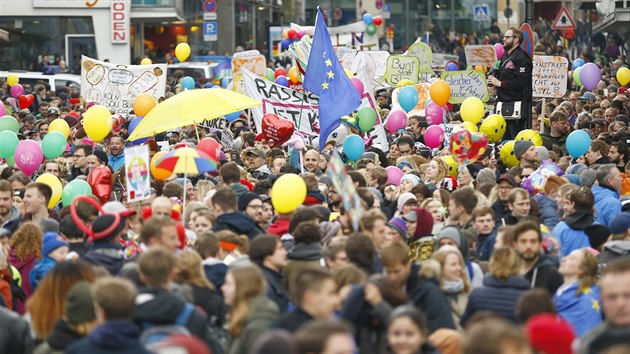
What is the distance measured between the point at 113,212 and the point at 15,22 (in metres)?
35.2

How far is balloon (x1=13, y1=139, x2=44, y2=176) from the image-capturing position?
616 inches

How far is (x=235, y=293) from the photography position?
7875 millimetres

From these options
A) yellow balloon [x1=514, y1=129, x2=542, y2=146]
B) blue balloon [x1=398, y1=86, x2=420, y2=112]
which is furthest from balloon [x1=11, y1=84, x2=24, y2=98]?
yellow balloon [x1=514, y1=129, x2=542, y2=146]

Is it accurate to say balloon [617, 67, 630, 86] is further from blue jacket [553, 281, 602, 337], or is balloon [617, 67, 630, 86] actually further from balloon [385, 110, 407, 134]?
blue jacket [553, 281, 602, 337]

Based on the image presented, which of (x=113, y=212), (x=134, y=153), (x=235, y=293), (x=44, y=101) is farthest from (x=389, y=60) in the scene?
(x=235, y=293)

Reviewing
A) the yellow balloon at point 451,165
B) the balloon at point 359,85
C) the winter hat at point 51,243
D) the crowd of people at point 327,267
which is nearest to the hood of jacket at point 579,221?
the crowd of people at point 327,267

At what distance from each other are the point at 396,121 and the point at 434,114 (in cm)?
54

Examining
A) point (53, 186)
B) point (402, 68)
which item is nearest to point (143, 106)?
point (53, 186)

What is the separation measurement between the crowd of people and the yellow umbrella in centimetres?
63

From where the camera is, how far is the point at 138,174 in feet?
39.2

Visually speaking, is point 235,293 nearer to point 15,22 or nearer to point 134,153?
point 134,153

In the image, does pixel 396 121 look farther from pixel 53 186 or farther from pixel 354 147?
pixel 53 186

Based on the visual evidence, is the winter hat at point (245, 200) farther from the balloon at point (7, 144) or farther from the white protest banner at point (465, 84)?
the white protest banner at point (465, 84)

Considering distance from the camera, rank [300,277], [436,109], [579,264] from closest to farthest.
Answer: [300,277]
[579,264]
[436,109]
